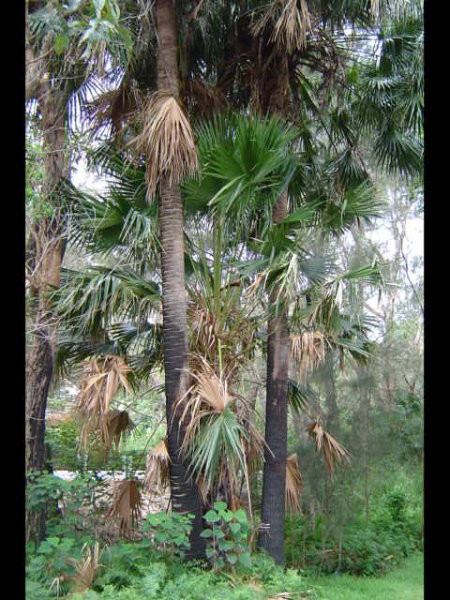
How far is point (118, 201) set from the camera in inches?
238

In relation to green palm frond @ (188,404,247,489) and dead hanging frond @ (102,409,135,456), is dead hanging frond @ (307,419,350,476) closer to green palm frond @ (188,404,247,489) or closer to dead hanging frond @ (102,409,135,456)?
green palm frond @ (188,404,247,489)

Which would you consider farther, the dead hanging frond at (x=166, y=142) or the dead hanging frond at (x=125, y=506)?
the dead hanging frond at (x=125, y=506)

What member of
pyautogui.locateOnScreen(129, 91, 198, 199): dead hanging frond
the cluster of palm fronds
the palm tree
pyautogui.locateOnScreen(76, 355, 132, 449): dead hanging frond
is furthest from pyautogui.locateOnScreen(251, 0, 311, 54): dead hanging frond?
pyautogui.locateOnScreen(76, 355, 132, 449): dead hanging frond

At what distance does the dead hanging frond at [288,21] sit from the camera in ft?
18.8

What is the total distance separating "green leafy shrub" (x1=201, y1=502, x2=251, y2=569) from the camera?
4870 millimetres

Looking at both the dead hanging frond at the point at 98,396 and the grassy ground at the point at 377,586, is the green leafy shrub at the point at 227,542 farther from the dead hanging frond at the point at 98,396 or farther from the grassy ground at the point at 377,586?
the grassy ground at the point at 377,586

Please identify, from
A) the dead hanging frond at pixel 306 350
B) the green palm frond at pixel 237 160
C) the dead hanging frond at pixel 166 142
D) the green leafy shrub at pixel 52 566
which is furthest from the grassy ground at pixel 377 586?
the dead hanging frond at pixel 166 142

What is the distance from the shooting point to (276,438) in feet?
21.7

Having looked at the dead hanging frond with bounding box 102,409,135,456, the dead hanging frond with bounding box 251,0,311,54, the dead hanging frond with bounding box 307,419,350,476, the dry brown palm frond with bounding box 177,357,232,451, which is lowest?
the dead hanging frond with bounding box 307,419,350,476

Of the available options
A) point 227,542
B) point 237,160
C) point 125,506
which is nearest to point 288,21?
point 237,160

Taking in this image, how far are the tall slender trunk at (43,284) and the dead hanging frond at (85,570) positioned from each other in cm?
110

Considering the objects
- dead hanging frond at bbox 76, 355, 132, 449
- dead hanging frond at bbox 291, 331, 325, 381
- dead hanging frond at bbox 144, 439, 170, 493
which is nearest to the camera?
dead hanging frond at bbox 76, 355, 132, 449

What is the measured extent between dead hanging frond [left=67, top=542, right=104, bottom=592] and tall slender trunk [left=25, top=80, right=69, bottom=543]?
110 centimetres
